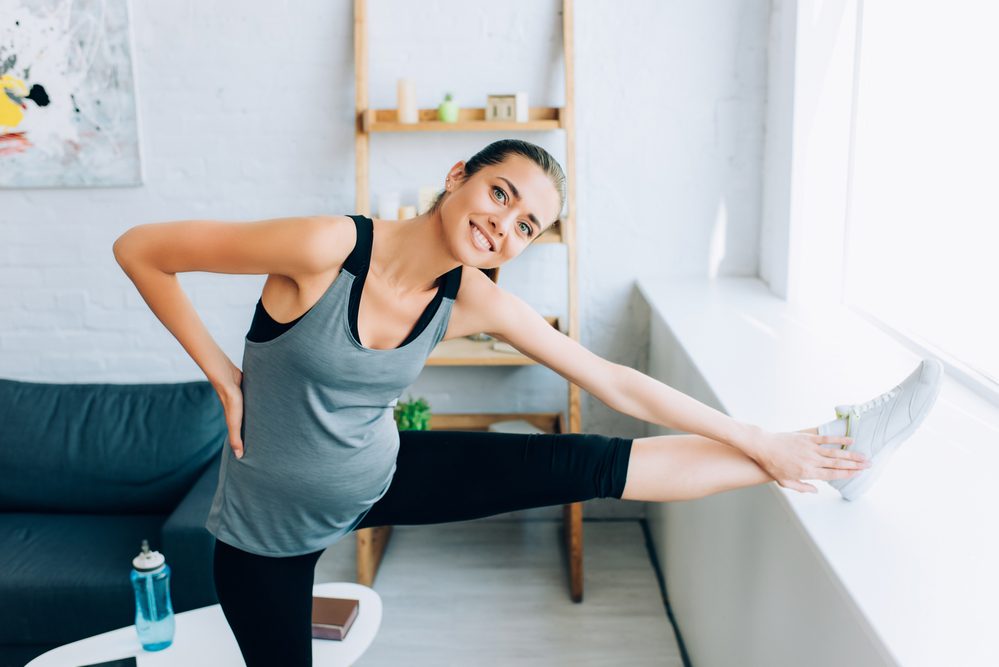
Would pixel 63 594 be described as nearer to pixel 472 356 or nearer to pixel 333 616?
pixel 333 616

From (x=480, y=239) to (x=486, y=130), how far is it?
1.58 m

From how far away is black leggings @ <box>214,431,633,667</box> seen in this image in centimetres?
165

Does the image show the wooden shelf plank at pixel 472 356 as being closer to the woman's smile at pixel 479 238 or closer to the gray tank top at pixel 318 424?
the gray tank top at pixel 318 424

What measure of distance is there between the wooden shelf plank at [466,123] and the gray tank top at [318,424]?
1.34 m

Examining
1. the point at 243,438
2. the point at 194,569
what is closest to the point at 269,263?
the point at 243,438

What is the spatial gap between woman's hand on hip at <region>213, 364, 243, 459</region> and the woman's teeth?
54cm

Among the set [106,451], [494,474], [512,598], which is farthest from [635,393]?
[106,451]

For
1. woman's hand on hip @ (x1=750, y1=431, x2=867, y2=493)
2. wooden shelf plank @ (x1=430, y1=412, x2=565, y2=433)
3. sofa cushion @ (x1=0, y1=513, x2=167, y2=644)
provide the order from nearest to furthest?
woman's hand on hip @ (x1=750, y1=431, x2=867, y2=493) → sofa cushion @ (x1=0, y1=513, x2=167, y2=644) → wooden shelf plank @ (x1=430, y1=412, x2=565, y2=433)

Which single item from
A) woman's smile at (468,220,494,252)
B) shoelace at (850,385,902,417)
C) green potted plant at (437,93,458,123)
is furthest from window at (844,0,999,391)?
green potted plant at (437,93,458,123)

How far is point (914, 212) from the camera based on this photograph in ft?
7.67

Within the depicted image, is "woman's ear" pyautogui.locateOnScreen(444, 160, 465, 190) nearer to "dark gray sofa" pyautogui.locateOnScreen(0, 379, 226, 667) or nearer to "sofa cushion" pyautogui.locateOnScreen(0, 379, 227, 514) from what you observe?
"dark gray sofa" pyautogui.locateOnScreen(0, 379, 226, 667)

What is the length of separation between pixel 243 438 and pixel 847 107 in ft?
6.62

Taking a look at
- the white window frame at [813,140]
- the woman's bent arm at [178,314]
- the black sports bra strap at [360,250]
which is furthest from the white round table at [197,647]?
the white window frame at [813,140]

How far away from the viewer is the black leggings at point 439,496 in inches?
65.0
